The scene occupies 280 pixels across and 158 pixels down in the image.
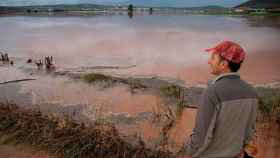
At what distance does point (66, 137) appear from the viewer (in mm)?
5215

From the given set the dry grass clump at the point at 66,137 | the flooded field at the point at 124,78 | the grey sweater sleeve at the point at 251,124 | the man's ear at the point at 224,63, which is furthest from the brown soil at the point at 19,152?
the man's ear at the point at 224,63

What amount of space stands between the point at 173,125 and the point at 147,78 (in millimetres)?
3995

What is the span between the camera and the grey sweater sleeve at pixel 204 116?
246cm

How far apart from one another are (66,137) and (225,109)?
3384 mm

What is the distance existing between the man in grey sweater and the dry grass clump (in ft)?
7.44

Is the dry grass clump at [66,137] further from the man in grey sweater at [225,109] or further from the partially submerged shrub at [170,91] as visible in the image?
the partially submerged shrub at [170,91]

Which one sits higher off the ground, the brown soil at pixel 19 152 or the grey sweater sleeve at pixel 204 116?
the grey sweater sleeve at pixel 204 116

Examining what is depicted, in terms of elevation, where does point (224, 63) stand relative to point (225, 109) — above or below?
above

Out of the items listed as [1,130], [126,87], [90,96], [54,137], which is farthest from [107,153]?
[126,87]

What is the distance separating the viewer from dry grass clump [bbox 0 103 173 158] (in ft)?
16.3

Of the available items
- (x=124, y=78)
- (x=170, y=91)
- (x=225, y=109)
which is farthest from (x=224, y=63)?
(x=124, y=78)

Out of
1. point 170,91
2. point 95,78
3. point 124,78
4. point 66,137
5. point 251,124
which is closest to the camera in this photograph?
point 251,124

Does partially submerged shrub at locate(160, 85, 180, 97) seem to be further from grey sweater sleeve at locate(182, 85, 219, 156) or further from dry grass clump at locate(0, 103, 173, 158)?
grey sweater sleeve at locate(182, 85, 219, 156)

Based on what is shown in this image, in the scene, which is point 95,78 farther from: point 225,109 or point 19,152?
point 225,109
